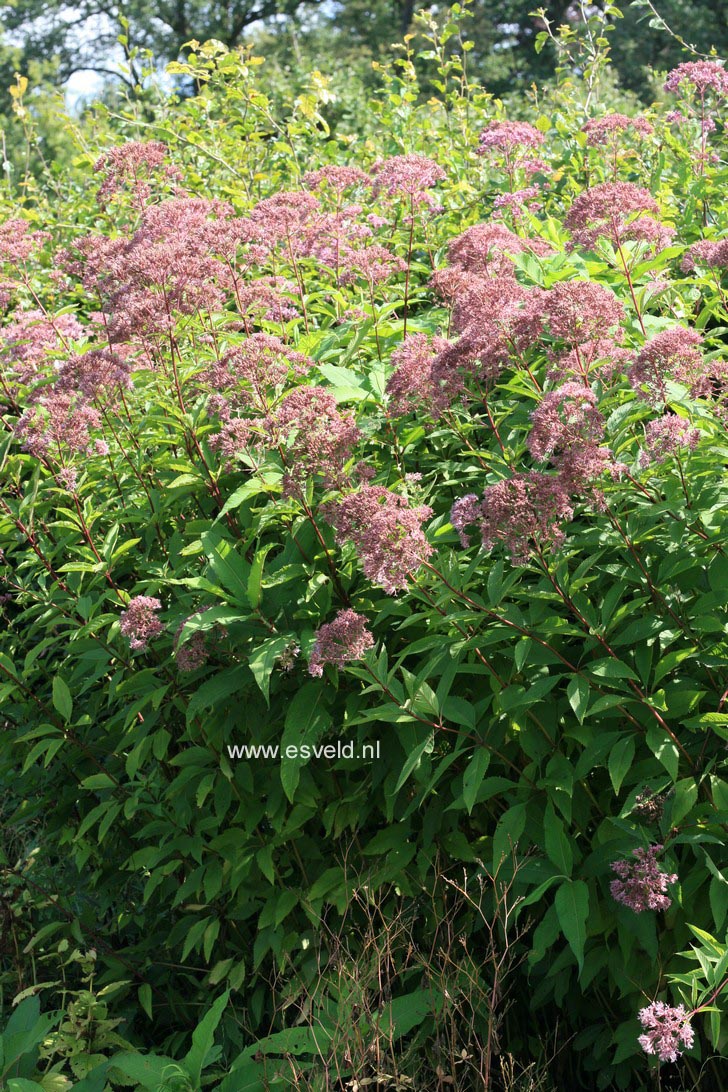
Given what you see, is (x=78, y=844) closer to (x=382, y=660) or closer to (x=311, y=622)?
(x=311, y=622)

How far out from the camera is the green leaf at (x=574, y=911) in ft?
9.46

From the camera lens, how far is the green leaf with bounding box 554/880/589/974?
288 cm

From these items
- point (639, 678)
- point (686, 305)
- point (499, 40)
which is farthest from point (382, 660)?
point (499, 40)

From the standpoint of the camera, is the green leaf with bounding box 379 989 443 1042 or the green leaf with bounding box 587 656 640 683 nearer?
the green leaf with bounding box 587 656 640 683

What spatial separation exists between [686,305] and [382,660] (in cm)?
185

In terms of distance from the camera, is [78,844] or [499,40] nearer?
[78,844]

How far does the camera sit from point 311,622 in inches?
135

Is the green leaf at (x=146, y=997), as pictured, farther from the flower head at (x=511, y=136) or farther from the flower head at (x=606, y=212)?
the flower head at (x=511, y=136)

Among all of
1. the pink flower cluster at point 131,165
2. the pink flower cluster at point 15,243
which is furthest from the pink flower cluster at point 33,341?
the pink flower cluster at point 131,165

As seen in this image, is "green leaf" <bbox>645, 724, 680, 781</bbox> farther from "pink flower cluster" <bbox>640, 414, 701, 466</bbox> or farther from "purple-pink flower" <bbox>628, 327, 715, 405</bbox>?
"purple-pink flower" <bbox>628, 327, 715, 405</bbox>

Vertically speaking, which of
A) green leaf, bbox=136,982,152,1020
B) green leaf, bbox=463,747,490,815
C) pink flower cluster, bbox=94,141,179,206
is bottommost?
green leaf, bbox=136,982,152,1020

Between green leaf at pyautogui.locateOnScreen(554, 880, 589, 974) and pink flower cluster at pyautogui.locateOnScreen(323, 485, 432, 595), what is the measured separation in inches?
37.7

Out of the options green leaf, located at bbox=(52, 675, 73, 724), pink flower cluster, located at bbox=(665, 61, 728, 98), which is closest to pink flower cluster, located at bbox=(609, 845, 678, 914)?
green leaf, located at bbox=(52, 675, 73, 724)

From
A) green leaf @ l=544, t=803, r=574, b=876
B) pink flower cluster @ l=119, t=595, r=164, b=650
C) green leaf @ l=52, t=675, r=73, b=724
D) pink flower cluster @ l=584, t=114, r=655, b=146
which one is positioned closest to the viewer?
green leaf @ l=544, t=803, r=574, b=876
